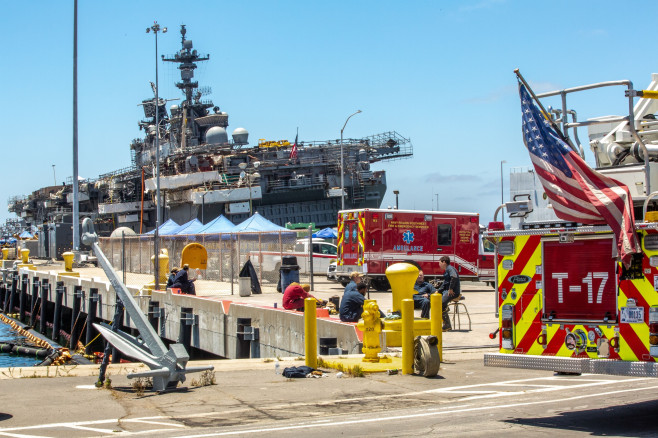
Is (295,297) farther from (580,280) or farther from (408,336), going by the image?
(580,280)

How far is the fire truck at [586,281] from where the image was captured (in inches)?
304

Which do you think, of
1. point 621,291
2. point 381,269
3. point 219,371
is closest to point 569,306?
point 621,291

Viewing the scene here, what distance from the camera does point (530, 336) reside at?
8742 mm

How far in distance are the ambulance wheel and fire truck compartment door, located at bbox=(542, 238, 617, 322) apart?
20535 millimetres

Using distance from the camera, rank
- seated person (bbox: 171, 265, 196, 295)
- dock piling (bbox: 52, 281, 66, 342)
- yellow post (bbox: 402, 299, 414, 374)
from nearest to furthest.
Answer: yellow post (bbox: 402, 299, 414, 374) → seated person (bbox: 171, 265, 196, 295) → dock piling (bbox: 52, 281, 66, 342)

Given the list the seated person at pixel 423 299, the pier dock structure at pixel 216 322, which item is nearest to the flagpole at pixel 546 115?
the pier dock structure at pixel 216 322

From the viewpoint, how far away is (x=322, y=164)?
71.1m

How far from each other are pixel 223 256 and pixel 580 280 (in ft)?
79.6

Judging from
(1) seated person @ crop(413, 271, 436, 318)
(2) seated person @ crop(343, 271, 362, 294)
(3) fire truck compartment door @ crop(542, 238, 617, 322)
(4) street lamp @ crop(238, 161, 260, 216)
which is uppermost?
(4) street lamp @ crop(238, 161, 260, 216)

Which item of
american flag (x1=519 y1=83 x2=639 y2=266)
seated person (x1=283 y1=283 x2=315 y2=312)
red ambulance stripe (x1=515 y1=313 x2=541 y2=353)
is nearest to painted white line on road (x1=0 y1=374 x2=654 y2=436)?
red ambulance stripe (x1=515 y1=313 x2=541 y2=353)

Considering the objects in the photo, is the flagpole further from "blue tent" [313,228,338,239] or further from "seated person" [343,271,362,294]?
"blue tent" [313,228,338,239]

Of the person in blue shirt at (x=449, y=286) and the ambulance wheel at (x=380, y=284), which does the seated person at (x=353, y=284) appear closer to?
the person in blue shirt at (x=449, y=286)

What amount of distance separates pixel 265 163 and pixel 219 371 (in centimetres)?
5890

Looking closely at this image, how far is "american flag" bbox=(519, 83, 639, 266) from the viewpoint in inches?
303
